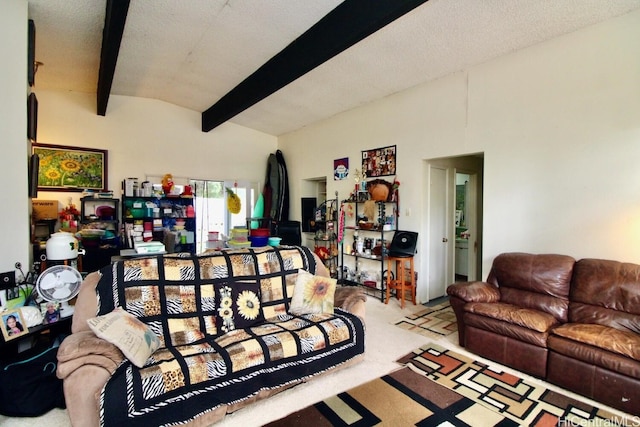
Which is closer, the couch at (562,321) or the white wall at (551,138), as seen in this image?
the couch at (562,321)

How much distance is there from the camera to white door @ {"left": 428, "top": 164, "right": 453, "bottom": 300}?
4523mm

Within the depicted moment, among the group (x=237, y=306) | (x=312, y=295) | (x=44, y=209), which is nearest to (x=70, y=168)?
(x=44, y=209)

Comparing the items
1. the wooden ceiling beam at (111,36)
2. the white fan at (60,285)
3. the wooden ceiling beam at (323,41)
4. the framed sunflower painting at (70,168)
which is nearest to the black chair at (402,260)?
the wooden ceiling beam at (323,41)

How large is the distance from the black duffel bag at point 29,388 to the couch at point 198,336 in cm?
43

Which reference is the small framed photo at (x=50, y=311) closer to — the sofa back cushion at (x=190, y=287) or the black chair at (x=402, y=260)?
the sofa back cushion at (x=190, y=287)

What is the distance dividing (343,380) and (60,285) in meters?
2.34

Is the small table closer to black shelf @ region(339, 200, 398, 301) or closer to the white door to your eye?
black shelf @ region(339, 200, 398, 301)

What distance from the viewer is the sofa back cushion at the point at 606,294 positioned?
2449 mm

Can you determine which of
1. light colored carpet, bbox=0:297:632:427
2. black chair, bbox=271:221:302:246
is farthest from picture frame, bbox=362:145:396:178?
light colored carpet, bbox=0:297:632:427

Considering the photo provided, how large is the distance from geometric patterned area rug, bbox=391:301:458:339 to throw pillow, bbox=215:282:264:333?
6.02ft

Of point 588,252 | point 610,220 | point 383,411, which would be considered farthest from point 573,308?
point 383,411

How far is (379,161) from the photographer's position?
483cm

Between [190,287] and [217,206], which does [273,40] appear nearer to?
[190,287]

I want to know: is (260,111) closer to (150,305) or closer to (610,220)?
(150,305)
